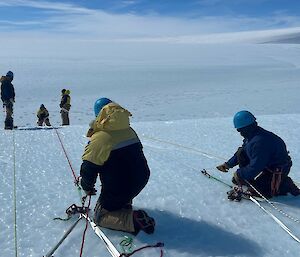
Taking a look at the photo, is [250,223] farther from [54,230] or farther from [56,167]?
[56,167]

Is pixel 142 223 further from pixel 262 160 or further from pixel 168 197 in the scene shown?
pixel 262 160

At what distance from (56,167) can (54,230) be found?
6.04 feet

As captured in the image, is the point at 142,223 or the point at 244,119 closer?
the point at 142,223

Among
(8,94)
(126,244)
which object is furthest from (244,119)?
(8,94)

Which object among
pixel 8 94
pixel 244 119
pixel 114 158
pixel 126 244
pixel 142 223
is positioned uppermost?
pixel 244 119

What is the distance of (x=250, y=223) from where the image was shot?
12.8ft

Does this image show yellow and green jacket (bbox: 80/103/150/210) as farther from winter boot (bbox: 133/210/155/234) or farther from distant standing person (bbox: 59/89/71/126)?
distant standing person (bbox: 59/89/71/126)

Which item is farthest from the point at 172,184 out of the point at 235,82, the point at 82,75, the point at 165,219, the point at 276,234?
the point at 82,75

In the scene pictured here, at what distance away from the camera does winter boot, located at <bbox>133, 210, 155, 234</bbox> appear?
358 centimetres

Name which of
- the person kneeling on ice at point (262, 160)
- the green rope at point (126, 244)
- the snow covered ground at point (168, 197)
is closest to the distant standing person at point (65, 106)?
the snow covered ground at point (168, 197)

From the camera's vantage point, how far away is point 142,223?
3.59 metres

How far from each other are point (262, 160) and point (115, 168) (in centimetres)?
155

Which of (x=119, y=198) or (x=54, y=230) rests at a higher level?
(x=119, y=198)

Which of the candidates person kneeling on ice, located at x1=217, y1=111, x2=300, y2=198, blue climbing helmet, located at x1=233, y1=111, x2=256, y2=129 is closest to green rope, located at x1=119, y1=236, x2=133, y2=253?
person kneeling on ice, located at x1=217, y1=111, x2=300, y2=198
